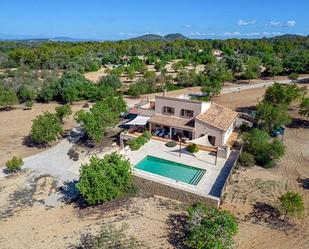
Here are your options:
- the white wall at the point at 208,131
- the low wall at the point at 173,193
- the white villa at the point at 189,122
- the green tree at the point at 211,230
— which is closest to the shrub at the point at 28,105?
the white villa at the point at 189,122

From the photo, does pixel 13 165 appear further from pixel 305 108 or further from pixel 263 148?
pixel 305 108

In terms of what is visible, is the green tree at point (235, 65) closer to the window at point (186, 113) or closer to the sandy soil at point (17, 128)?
the sandy soil at point (17, 128)

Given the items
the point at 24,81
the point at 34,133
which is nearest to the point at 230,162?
the point at 34,133

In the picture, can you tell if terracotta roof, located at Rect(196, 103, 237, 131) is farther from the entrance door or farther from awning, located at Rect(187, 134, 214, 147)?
awning, located at Rect(187, 134, 214, 147)

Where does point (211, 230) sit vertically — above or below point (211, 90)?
below

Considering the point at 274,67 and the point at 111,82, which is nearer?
the point at 111,82

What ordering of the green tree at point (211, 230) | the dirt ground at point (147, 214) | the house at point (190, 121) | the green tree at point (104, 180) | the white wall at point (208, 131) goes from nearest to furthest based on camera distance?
1. the green tree at point (211, 230)
2. the dirt ground at point (147, 214)
3. the green tree at point (104, 180)
4. the white wall at point (208, 131)
5. the house at point (190, 121)

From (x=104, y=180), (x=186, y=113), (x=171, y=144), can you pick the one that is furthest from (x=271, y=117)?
(x=104, y=180)
